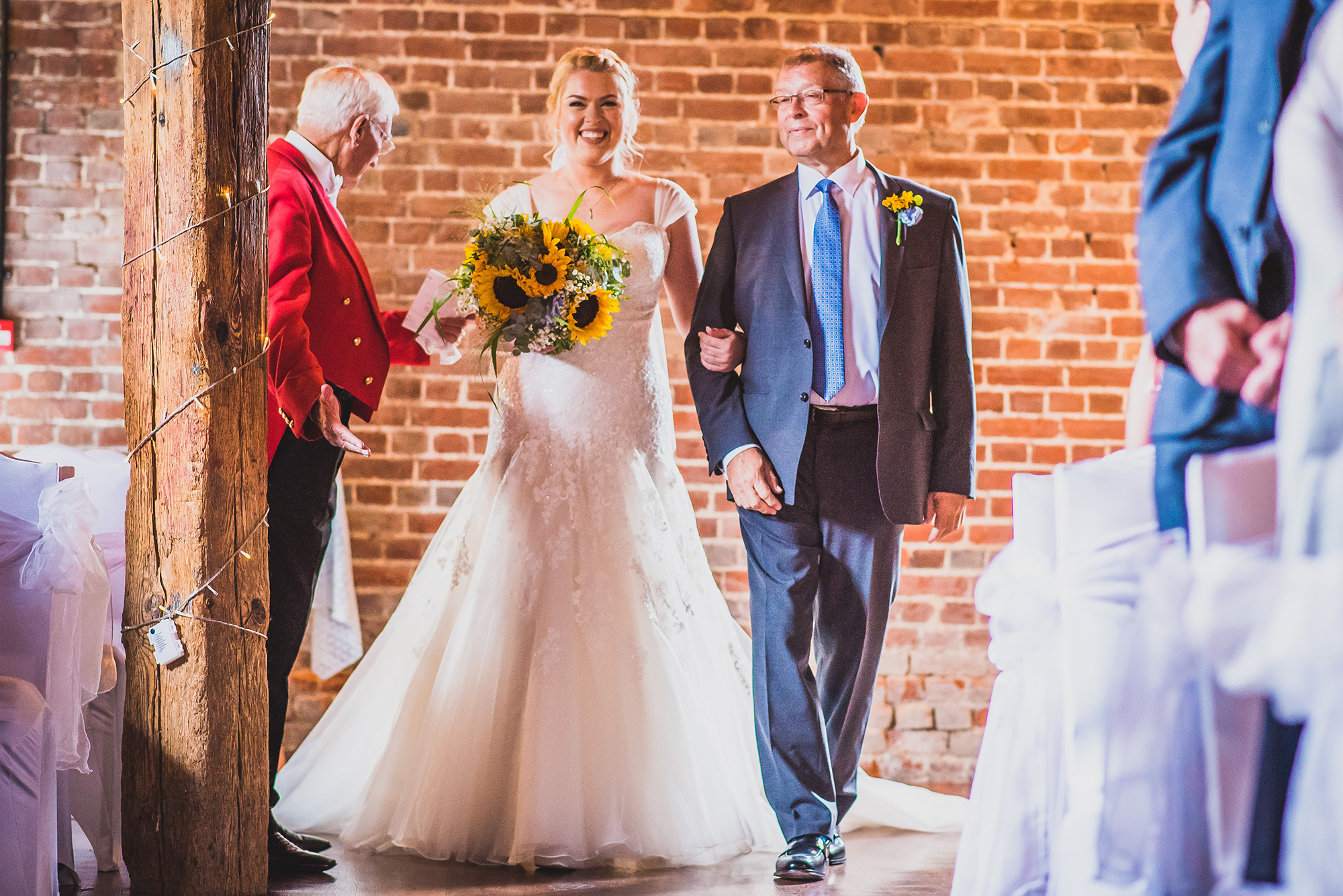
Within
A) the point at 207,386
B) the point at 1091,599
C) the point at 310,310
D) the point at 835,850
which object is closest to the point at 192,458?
the point at 207,386

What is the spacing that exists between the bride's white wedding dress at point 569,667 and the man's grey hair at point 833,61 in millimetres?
542

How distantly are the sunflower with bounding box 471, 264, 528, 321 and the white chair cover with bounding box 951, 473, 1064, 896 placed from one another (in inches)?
55.2

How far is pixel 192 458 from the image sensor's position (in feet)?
8.18

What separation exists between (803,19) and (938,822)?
108 inches

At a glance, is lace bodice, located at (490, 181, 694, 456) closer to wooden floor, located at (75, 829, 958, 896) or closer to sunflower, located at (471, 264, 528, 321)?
sunflower, located at (471, 264, 528, 321)

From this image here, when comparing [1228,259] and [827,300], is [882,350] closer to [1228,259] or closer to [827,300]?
[827,300]

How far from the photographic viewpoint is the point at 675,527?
310 centimetres

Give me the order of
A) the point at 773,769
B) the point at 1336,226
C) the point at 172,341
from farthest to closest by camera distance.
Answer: the point at 773,769, the point at 172,341, the point at 1336,226

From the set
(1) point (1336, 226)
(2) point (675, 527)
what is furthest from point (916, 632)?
(1) point (1336, 226)

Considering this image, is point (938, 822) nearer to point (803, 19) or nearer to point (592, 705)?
point (592, 705)

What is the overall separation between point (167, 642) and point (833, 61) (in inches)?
80.7

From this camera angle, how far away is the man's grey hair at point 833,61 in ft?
9.12

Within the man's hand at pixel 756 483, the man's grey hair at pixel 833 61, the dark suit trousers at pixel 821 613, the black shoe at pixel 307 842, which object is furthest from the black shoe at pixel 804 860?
the man's grey hair at pixel 833 61

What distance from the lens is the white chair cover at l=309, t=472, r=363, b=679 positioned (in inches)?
153
